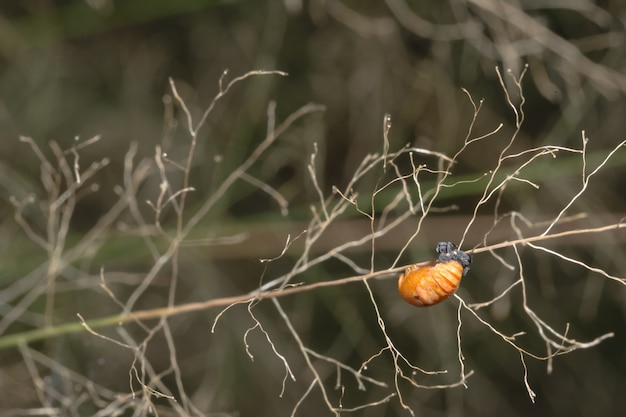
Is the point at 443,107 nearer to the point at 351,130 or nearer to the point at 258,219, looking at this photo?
the point at 351,130

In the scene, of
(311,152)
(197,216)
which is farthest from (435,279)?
(311,152)

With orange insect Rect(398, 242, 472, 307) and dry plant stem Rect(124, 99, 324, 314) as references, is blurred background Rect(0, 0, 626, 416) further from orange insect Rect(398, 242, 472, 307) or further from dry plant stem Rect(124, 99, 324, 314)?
orange insect Rect(398, 242, 472, 307)

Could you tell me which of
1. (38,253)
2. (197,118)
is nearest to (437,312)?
(197,118)

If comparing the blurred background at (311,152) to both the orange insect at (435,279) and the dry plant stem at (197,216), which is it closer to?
the dry plant stem at (197,216)

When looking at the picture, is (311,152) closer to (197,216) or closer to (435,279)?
(197,216)

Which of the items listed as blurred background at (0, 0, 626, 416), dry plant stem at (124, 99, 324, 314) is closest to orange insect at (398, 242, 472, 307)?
dry plant stem at (124, 99, 324, 314)

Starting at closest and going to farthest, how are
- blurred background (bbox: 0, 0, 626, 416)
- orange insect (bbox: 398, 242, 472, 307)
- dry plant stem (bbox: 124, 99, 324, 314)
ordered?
orange insect (bbox: 398, 242, 472, 307), dry plant stem (bbox: 124, 99, 324, 314), blurred background (bbox: 0, 0, 626, 416)

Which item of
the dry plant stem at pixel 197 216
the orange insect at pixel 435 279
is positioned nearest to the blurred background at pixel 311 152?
the dry plant stem at pixel 197 216
